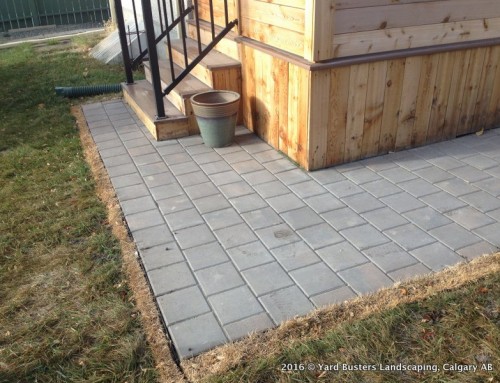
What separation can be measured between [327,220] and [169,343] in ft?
4.61

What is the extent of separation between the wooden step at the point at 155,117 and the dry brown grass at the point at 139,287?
27.7 inches

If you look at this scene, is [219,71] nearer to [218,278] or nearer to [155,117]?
[155,117]

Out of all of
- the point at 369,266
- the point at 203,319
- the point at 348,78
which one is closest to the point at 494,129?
the point at 348,78

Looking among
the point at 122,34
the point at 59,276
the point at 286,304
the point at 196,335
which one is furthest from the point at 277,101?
the point at 122,34

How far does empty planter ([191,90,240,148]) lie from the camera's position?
4.17 m

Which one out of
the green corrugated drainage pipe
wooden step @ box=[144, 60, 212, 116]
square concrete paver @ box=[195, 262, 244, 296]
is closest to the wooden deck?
wooden step @ box=[144, 60, 212, 116]

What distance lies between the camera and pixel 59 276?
2674 millimetres

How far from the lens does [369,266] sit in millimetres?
2633

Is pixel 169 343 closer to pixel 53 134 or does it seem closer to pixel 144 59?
pixel 53 134

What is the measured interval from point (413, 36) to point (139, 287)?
2.84 m

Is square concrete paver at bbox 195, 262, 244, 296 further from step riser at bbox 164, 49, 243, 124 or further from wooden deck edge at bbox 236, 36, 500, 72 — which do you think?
Answer: step riser at bbox 164, 49, 243, 124

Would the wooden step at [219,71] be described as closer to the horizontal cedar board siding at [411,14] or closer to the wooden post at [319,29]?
the wooden post at [319,29]

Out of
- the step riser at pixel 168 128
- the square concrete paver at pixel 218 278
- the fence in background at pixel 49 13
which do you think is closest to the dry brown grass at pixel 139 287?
the square concrete paver at pixel 218 278

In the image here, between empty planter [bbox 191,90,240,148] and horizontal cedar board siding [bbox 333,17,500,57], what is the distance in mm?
1168
